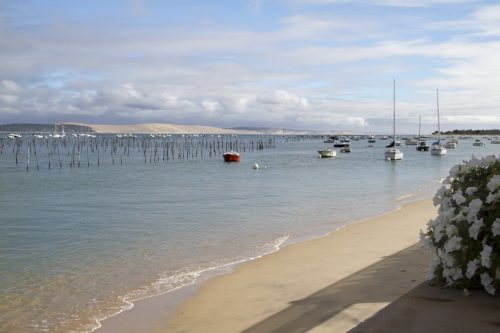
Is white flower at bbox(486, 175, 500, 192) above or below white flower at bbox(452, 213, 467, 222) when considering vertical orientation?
above

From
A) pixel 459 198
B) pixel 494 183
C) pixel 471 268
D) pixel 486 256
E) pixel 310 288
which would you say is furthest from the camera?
pixel 310 288

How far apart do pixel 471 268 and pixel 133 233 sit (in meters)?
14.0

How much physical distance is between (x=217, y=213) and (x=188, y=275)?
36.4 feet

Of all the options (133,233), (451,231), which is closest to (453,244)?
(451,231)

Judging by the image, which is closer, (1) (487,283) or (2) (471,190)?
(1) (487,283)

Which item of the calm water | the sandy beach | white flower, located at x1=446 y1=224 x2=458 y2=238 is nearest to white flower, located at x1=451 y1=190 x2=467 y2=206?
white flower, located at x1=446 y1=224 x2=458 y2=238

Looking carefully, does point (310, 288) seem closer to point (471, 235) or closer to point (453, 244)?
point (453, 244)

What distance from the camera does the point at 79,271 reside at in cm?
1266

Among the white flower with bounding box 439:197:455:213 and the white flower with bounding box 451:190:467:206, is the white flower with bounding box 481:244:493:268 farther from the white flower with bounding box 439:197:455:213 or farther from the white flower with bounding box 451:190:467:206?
the white flower with bounding box 439:197:455:213

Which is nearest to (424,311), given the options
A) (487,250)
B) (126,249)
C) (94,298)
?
(487,250)

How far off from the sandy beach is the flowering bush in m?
1.42

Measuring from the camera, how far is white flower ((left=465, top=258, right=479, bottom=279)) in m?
5.73

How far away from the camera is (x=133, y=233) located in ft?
59.9

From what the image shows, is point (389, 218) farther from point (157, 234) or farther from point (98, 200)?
point (98, 200)
